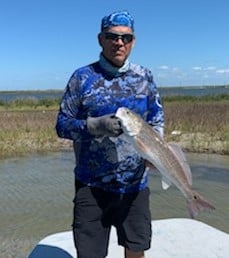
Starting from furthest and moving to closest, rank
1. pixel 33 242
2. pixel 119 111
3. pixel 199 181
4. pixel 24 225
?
pixel 199 181, pixel 24 225, pixel 33 242, pixel 119 111

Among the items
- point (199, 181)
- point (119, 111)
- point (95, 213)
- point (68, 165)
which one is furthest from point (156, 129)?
point (68, 165)

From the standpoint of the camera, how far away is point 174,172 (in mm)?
2701

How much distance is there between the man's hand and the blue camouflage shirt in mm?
119

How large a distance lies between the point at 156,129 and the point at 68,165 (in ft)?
29.2

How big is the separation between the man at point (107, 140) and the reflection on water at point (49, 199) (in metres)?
2.80

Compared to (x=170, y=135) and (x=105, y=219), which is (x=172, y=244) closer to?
(x=105, y=219)

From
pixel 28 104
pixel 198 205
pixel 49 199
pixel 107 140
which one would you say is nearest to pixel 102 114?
pixel 107 140

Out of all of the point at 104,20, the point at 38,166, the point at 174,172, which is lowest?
the point at 38,166

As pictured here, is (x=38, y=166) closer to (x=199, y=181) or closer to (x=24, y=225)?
(x=199, y=181)

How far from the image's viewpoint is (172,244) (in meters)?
4.28

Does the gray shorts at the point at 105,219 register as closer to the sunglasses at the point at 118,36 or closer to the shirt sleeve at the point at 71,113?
the shirt sleeve at the point at 71,113

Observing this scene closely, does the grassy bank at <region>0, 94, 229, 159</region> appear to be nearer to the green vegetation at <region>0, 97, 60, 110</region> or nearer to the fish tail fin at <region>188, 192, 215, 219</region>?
the fish tail fin at <region>188, 192, 215, 219</region>

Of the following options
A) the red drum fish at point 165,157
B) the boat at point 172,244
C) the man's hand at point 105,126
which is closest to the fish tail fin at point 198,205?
the red drum fish at point 165,157

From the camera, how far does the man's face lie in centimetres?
281
